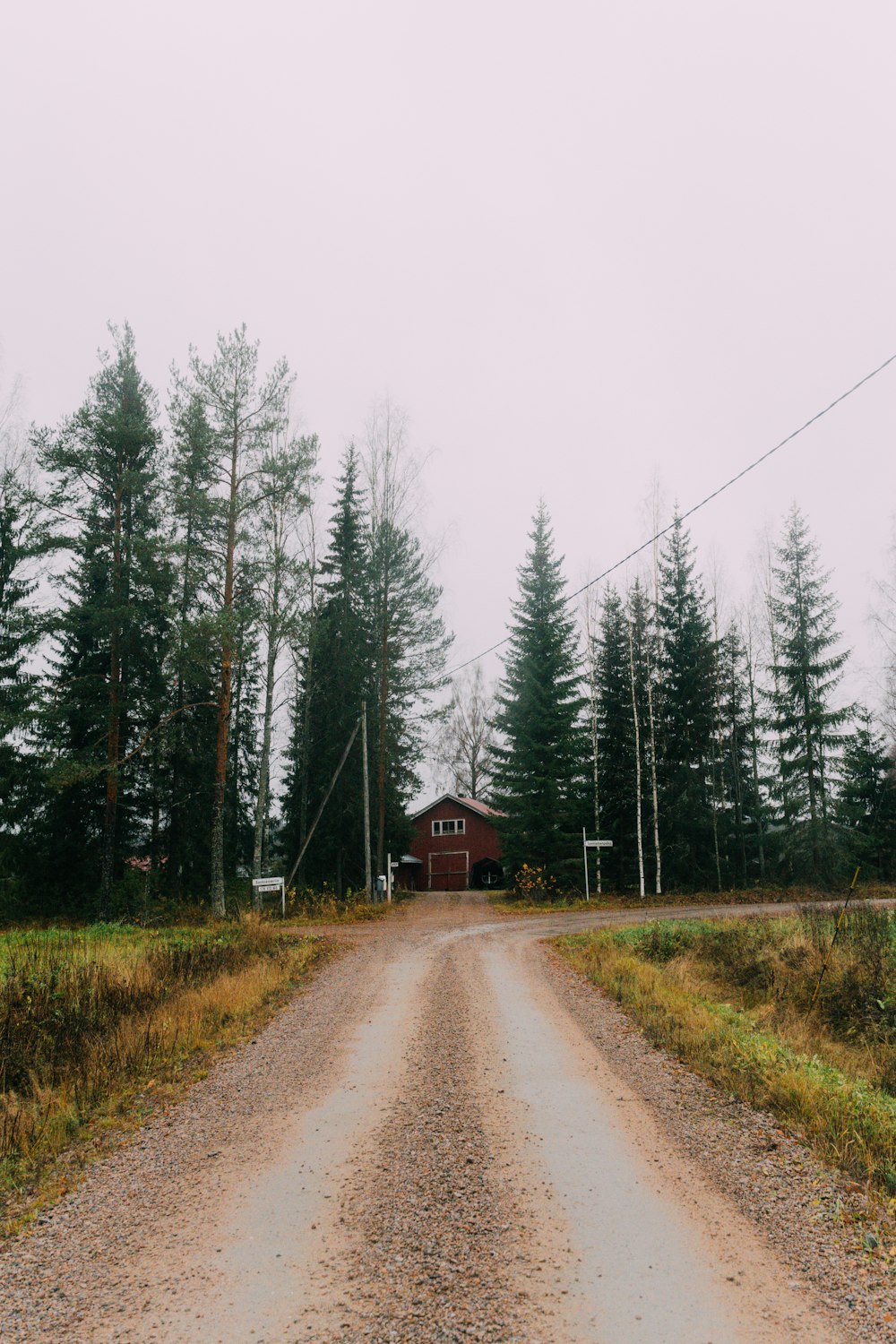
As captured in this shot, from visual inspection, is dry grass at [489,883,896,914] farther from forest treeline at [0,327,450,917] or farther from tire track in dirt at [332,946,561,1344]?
tire track in dirt at [332,946,561,1344]

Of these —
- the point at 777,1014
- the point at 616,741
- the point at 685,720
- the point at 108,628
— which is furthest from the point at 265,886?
the point at 685,720

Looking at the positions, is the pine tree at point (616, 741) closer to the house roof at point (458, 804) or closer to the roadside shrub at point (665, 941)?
the house roof at point (458, 804)

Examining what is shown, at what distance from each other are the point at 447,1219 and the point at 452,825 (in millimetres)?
38340

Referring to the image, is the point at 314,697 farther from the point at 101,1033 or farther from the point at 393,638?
the point at 101,1033

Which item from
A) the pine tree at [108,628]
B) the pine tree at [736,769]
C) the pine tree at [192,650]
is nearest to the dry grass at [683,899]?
the pine tree at [736,769]

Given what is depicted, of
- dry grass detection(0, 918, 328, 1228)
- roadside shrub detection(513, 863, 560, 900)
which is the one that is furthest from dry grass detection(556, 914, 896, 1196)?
roadside shrub detection(513, 863, 560, 900)

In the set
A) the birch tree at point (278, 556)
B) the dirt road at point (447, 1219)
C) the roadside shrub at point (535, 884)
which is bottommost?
the roadside shrub at point (535, 884)

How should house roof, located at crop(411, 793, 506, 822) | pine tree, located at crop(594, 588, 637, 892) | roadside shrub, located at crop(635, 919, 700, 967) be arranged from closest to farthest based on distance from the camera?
roadside shrub, located at crop(635, 919, 700, 967) → pine tree, located at crop(594, 588, 637, 892) → house roof, located at crop(411, 793, 506, 822)

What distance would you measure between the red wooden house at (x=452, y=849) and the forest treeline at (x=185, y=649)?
12547mm

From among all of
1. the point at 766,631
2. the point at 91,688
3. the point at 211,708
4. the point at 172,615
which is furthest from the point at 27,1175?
the point at 766,631

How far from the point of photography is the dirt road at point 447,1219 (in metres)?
3.14

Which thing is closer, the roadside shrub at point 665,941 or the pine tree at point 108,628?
the roadside shrub at point 665,941

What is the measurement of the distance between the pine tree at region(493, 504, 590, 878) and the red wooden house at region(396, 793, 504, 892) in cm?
1346

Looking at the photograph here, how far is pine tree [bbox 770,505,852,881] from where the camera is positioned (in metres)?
27.8
